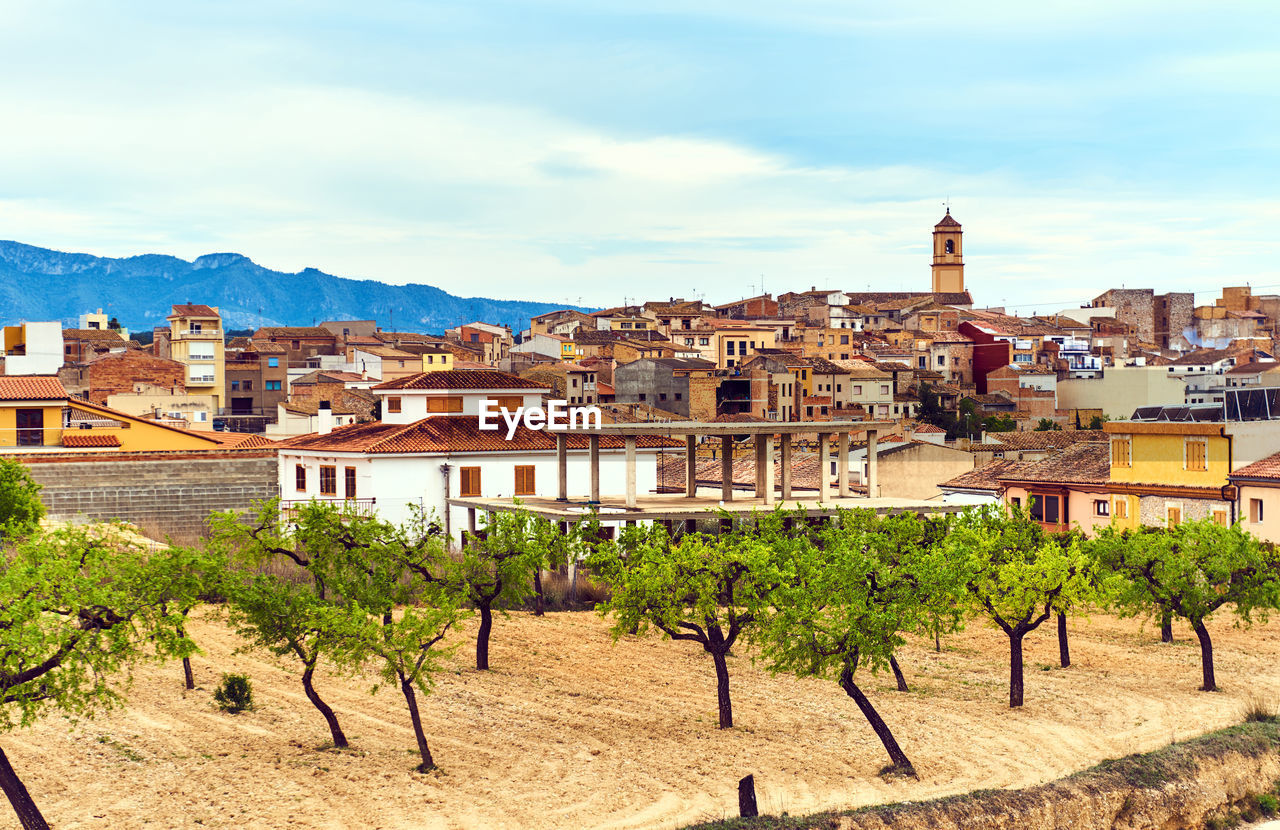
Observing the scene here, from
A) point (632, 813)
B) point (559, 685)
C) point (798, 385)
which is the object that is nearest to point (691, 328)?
point (798, 385)

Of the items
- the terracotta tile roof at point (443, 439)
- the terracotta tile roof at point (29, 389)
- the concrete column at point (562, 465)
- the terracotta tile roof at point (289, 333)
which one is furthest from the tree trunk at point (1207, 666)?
the terracotta tile roof at point (289, 333)

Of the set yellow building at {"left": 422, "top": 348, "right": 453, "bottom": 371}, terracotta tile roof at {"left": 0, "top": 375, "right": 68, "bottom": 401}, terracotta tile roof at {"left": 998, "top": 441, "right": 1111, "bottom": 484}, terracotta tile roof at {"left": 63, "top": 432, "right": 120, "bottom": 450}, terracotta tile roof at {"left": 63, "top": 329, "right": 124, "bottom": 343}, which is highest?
terracotta tile roof at {"left": 63, "top": 329, "right": 124, "bottom": 343}

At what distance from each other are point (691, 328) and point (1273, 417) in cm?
10199

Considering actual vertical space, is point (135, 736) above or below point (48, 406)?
below

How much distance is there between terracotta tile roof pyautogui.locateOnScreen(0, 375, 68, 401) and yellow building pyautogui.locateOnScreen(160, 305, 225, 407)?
52.4 m

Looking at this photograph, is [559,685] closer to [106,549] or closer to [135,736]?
[135,736]

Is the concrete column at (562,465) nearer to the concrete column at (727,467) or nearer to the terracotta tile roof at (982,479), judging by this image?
the concrete column at (727,467)

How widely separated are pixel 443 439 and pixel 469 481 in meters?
2.04

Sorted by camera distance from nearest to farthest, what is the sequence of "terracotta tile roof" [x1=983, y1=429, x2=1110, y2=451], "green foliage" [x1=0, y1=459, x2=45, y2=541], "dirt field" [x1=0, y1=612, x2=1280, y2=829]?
"dirt field" [x1=0, y1=612, x2=1280, y2=829] < "green foliage" [x1=0, y1=459, x2=45, y2=541] < "terracotta tile roof" [x1=983, y1=429, x2=1110, y2=451]

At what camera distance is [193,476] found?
50.8 metres

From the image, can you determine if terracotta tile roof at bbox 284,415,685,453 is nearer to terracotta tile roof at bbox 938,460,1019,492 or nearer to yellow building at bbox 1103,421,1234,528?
terracotta tile roof at bbox 938,460,1019,492

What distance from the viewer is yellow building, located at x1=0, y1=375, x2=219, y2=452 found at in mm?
60750

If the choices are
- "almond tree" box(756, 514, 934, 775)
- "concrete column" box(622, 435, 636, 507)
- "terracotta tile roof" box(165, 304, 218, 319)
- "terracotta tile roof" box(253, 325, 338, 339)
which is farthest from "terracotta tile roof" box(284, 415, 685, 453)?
"terracotta tile roof" box(253, 325, 338, 339)

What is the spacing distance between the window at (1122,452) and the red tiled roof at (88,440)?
40893 mm
